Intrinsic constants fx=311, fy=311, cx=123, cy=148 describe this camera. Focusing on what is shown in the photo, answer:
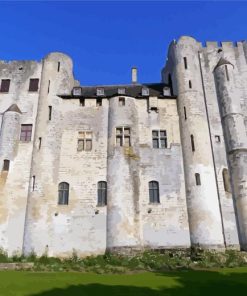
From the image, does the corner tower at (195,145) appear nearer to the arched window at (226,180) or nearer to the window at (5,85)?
the arched window at (226,180)

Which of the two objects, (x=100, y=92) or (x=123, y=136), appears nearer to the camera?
(x=123, y=136)

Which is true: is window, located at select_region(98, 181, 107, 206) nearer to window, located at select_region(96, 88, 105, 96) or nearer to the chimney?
window, located at select_region(96, 88, 105, 96)

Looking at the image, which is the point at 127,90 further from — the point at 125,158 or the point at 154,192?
the point at 154,192

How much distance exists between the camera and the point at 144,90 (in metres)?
31.2

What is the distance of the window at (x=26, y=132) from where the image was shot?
28.9 meters

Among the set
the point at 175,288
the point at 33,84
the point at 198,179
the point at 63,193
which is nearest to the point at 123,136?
the point at 63,193

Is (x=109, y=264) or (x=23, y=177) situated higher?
(x=23, y=177)

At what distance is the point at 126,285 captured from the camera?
1348 cm

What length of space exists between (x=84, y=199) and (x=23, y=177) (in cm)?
577

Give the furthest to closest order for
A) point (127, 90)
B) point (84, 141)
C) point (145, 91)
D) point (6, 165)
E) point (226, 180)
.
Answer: point (127, 90), point (145, 91), point (84, 141), point (6, 165), point (226, 180)

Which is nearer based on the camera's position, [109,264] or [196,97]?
[109,264]

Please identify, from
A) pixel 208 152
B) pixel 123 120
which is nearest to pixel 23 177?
pixel 123 120

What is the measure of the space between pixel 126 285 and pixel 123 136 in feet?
53.6

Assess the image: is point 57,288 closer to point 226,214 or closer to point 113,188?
point 113,188
